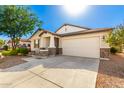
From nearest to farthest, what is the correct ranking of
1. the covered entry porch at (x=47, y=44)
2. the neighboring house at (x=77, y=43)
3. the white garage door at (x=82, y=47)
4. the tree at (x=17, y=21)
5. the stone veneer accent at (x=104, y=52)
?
the stone veneer accent at (x=104, y=52) → the neighboring house at (x=77, y=43) → the white garage door at (x=82, y=47) → the covered entry porch at (x=47, y=44) → the tree at (x=17, y=21)

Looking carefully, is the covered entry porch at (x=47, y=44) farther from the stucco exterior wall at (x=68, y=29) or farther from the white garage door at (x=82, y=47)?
the stucco exterior wall at (x=68, y=29)

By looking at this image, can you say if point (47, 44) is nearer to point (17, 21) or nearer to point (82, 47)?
point (82, 47)

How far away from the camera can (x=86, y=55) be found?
38.5 ft

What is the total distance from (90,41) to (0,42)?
108 ft

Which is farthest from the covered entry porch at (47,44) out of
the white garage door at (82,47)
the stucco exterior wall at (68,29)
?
the stucco exterior wall at (68,29)

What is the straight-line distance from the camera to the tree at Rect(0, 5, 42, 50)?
1495cm

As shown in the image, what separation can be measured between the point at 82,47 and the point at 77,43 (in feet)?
2.78

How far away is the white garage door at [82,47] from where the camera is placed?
36.0ft

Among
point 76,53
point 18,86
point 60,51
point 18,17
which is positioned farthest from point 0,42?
point 18,86

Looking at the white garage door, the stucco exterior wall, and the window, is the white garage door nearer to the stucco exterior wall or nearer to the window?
the window

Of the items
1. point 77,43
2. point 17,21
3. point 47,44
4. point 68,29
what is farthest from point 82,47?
point 17,21

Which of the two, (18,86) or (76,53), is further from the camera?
(76,53)

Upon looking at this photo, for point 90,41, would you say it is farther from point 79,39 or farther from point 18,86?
point 18,86
